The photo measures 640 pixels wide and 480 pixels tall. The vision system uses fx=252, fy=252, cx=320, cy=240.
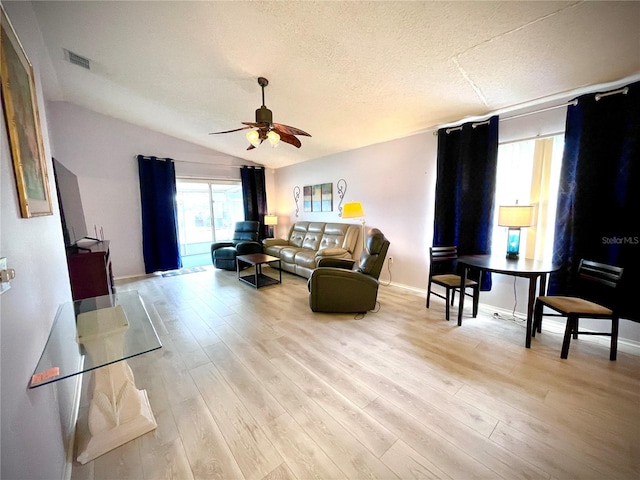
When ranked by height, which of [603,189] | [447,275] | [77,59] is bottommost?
[447,275]

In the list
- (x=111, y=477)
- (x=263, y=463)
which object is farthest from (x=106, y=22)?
(x=263, y=463)

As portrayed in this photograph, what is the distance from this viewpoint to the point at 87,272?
99.3 inches

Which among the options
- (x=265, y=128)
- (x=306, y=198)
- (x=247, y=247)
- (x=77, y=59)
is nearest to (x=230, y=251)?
(x=247, y=247)

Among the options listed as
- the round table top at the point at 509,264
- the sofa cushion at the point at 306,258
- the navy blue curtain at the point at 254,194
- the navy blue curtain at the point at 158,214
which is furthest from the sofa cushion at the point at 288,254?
the round table top at the point at 509,264

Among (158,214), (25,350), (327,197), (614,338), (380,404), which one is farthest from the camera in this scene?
(327,197)

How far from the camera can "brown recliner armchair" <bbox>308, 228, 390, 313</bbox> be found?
2904mm

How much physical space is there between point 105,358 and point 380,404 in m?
1.57

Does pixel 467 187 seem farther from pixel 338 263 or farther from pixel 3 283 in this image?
pixel 3 283

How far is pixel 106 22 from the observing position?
2.16 m

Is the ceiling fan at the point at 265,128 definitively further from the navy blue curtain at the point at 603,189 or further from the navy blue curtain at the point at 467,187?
the navy blue curtain at the point at 603,189

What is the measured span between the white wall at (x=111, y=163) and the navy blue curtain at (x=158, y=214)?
0.54 feet

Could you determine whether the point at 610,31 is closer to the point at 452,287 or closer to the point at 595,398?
the point at 452,287

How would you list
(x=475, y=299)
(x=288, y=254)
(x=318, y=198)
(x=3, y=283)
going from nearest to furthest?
(x=3, y=283) → (x=475, y=299) → (x=288, y=254) → (x=318, y=198)
